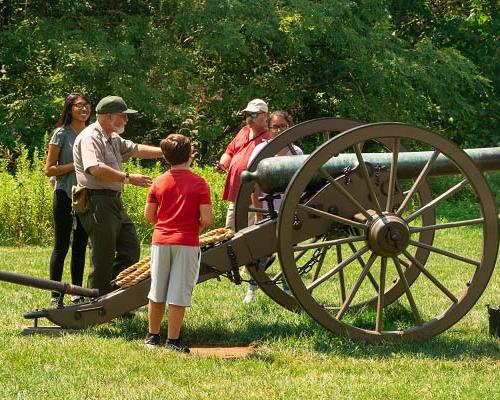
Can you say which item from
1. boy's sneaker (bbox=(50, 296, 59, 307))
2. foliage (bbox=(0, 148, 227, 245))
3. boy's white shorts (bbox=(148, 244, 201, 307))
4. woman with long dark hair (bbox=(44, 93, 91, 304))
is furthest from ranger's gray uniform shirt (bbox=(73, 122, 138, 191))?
foliage (bbox=(0, 148, 227, 245))

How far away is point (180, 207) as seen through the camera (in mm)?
6871

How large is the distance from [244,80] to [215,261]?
1168 centimetres

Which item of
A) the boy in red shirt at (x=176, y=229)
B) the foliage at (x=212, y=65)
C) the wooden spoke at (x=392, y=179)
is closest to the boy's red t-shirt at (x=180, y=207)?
the boy in red shirt at (x=176, y=229)

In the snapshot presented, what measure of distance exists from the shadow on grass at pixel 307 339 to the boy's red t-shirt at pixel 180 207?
0.89 metres

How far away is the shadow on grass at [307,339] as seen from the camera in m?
6.96

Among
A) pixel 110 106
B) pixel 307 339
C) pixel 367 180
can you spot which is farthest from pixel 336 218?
pixel 110 106

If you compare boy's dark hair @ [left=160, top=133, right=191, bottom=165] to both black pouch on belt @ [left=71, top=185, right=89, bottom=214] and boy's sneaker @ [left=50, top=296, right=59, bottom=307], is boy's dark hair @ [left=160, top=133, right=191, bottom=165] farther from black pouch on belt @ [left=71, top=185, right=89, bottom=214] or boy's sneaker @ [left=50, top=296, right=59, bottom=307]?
boy's sneaker @ [left=50, top=296, right=59, bottom=307]

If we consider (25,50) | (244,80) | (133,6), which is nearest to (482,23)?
(244,80)

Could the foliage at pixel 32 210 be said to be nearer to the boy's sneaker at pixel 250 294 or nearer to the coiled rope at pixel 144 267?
the boy's sneaker at pixel 250 294

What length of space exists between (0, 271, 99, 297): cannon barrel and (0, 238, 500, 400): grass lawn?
280mm

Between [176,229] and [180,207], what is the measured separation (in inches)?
5.6

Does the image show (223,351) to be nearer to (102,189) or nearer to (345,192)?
(345,192)

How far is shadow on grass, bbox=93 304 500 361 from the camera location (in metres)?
6.96

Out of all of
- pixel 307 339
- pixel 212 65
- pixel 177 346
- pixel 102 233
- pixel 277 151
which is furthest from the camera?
pixel 212 65
